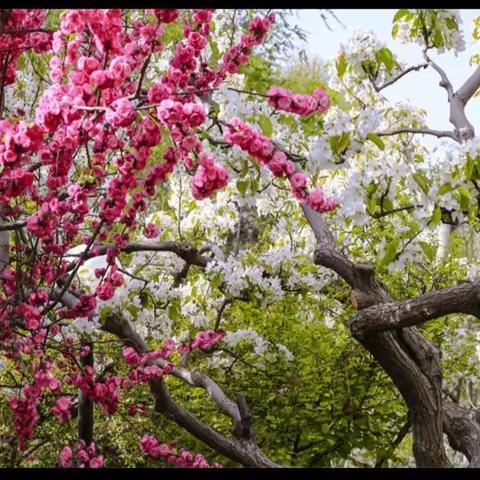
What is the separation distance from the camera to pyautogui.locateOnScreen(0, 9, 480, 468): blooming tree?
1900 millimetres

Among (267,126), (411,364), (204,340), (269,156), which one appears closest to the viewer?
(269,156)

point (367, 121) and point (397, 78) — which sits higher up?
point (397, 78)

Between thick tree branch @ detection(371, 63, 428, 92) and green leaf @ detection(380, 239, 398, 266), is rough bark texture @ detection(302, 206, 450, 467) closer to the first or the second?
green leaf @ detection(380, 239, 398, 266)

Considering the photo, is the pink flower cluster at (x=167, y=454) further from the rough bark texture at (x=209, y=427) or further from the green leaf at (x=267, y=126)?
the green leaf at (x=267, y=126)

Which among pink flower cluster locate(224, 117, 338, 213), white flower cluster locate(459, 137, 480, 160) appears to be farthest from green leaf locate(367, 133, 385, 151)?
white flower cluster locate(459, 137, 480, 160)

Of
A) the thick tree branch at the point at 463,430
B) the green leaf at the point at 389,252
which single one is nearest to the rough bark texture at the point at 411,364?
the thick tree branch at the point at 463,430

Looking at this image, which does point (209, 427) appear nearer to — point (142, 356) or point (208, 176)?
point (142, 356)

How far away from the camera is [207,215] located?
14.5 ft

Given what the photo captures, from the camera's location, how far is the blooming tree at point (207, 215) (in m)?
1.90

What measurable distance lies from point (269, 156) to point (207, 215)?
8.24 ft

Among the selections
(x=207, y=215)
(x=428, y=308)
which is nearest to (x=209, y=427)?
(x=428, y=308)

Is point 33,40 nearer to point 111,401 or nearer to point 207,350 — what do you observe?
point 111,401

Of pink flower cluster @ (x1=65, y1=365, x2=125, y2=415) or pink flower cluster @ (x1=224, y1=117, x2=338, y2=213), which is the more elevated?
pink flower cluster @ (x1=224, y1=117, x2=338, y2=213)
